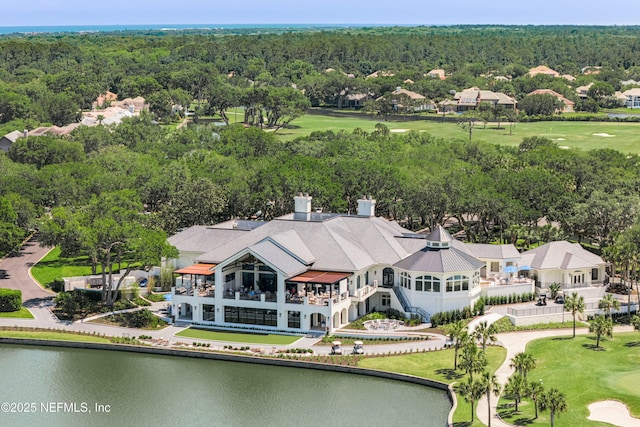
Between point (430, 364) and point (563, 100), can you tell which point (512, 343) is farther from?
point (563, 100)

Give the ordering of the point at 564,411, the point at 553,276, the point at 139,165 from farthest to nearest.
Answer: the point at 139,165
the point at 553,276
the point at 564,411

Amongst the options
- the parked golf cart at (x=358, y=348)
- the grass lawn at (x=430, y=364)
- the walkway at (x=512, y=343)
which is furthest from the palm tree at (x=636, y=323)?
the parked golf cart at (x=358, y=348)

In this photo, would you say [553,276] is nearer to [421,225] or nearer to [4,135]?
[421,225]

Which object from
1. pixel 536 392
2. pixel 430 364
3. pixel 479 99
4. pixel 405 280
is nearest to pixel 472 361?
pixel 536 392

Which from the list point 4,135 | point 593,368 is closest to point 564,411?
point 593,368

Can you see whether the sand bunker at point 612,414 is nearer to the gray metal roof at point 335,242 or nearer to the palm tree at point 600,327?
the palm tree at point 600,327
